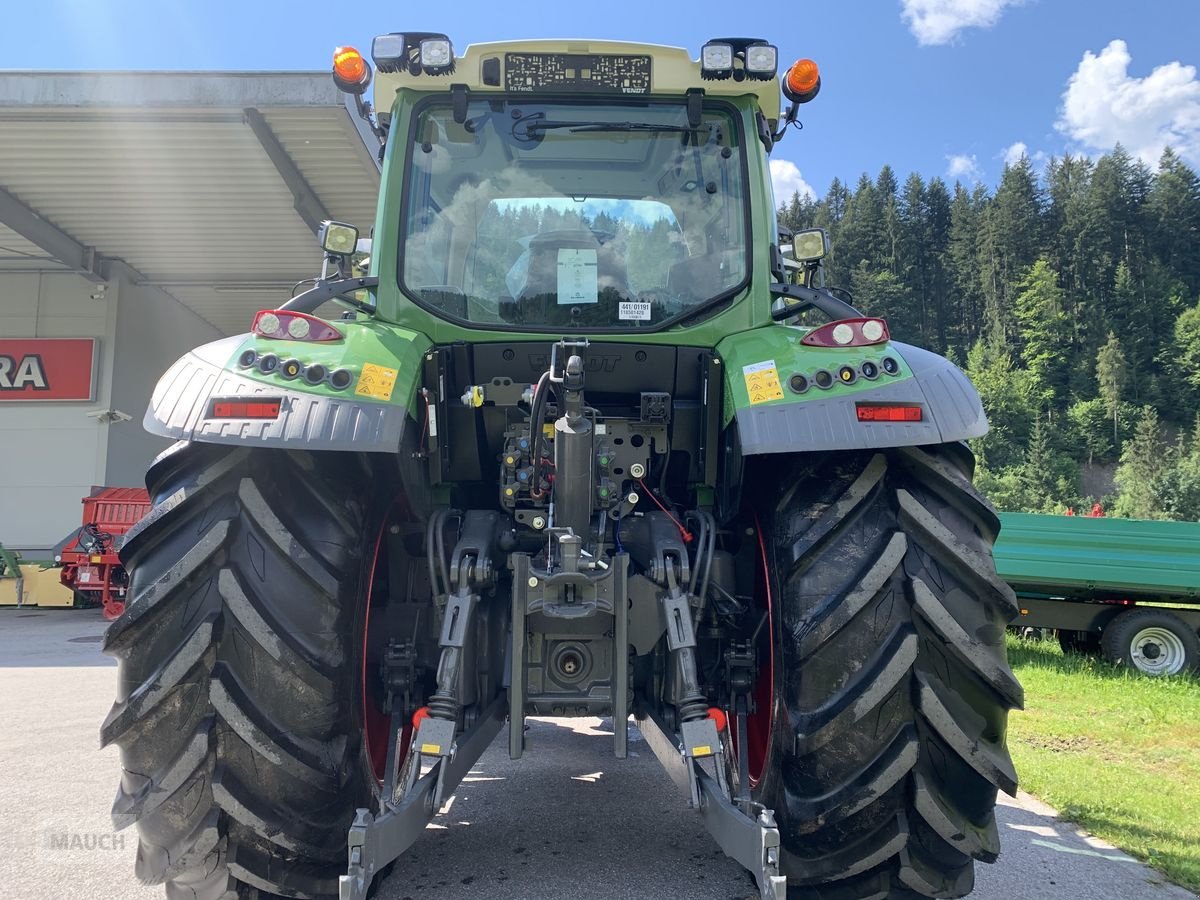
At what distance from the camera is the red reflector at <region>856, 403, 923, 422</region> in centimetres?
227

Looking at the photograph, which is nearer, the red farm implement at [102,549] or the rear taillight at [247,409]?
the rear taillight at [247,409]

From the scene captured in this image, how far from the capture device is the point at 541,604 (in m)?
2.30

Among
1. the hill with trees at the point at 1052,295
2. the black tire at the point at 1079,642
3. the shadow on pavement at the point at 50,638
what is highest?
the hill with trees at the point at 1052,295

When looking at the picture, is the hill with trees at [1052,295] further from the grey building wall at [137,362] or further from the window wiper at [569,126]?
the window wiper at [569,126]

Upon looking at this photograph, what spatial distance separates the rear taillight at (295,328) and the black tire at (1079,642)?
28.5 ft

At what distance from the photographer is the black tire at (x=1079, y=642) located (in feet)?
28.9

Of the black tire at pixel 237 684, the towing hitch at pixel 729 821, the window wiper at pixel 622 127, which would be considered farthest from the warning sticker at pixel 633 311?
the towing hitch at pixel 729 821

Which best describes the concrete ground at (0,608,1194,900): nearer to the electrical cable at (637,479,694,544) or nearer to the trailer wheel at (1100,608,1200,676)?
the electrical cable at (637,479,694,544)

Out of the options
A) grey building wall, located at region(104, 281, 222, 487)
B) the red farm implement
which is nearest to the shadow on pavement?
the red farm implement

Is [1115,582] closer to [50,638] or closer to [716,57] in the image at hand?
[716,57]

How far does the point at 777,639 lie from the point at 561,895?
3.77 ft

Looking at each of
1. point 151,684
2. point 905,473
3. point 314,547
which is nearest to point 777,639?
point 905,473

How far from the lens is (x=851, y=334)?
8.06 ft

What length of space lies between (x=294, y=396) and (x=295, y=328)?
0.32 metres
